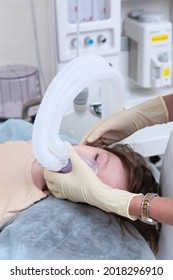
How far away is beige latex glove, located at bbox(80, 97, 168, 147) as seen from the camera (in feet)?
4.51

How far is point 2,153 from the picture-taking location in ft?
4.90

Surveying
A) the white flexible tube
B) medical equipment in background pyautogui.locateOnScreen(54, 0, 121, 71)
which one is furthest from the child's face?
medical equipment in background pyautogui.locateOnScreen(54, 0, 121, 71)

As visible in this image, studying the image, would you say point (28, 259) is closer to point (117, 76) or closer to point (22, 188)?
point (22, 188)

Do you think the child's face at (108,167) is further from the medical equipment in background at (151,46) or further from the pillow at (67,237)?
the medical equipment in background at (151,46)

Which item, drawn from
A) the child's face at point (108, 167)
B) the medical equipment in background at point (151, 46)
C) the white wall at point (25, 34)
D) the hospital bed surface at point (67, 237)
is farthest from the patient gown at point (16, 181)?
the medical equipment in background at point (151, 46)

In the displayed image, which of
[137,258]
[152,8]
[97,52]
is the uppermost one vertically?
[152,8]

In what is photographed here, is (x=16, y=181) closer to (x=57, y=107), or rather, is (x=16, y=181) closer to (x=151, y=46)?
(x=57, y=107)

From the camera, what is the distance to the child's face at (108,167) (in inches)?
49.3

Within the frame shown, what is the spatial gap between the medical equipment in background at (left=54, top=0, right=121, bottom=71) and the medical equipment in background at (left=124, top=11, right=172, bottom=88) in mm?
138

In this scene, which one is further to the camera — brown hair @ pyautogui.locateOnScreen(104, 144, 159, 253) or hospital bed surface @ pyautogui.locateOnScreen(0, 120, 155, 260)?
brown hair @ pyautogui.locateOnScreen(104, 144, 159, 253)

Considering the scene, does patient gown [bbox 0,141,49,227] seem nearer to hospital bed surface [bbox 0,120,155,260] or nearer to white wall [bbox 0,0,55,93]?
hospital bed surface [bbox 0,120,155,260]

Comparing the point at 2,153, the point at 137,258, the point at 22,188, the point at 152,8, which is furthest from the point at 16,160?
the point at 152,8
